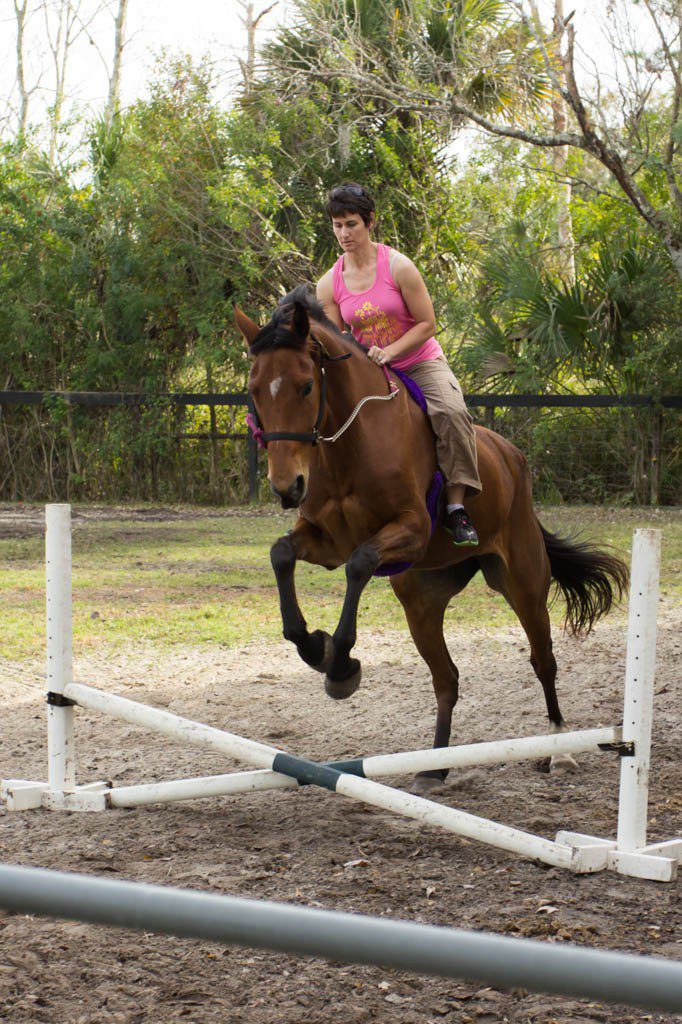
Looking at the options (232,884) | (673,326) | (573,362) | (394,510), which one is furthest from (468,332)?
(232,884)

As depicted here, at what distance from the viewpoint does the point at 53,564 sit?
4059 millimetres

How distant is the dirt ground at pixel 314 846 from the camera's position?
2639mm

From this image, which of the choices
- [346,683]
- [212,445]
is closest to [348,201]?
[346,683]

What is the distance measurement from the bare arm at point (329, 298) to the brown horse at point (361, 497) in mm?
311

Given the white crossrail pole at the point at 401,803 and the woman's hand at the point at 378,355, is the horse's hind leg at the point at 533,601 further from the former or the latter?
the white crossrail pole at the point at 401,803

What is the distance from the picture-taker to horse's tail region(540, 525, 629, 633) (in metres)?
5.59

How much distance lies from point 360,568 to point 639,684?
3.40ft

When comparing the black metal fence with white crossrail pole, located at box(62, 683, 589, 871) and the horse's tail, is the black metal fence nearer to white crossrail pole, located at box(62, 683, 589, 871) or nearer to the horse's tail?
the horse's tail

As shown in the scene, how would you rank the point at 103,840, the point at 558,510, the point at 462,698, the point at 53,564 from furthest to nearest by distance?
the point at 558,510, the point at 462,698, the point at 53,564, the point at 103,840

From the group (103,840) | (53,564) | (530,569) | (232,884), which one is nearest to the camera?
(232,884)

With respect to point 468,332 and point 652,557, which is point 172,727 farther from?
point 468,332

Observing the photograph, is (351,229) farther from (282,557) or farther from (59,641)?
(59,641)

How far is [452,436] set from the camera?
14.6 ft

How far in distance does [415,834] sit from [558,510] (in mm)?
11912
